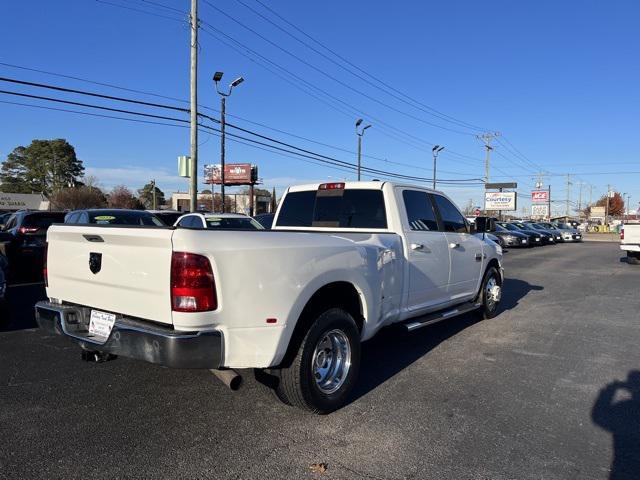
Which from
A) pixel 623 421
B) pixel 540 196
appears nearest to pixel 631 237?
A: pixel 623 421

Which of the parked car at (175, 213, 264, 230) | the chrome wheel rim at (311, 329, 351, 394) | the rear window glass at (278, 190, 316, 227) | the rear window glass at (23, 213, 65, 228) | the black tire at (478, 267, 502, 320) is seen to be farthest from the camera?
the parked car at (175, 213, 264, 230)

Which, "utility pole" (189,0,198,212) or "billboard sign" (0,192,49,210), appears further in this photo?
"billboard sign" (0,192,49,210)

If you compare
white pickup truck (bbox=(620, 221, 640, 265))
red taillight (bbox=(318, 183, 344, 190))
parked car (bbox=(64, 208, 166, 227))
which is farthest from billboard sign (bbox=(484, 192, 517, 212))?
red taillight (bbox=(318, 183, 344, 190))

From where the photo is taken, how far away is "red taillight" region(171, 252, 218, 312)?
3088 mm

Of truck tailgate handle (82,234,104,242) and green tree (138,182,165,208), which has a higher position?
green tree (138,182,165,208)

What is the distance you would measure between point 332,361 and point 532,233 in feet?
101

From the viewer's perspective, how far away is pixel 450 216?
6.39 metres

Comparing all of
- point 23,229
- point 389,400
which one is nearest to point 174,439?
point 389,400

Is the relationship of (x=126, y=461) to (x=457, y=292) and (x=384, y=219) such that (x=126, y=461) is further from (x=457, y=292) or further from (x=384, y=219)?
(x=457, y=292)

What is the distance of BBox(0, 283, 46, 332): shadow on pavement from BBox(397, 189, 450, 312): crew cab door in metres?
5.08

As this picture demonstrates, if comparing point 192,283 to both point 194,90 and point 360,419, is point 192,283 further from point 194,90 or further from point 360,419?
point 194,90

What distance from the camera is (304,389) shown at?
3.64m

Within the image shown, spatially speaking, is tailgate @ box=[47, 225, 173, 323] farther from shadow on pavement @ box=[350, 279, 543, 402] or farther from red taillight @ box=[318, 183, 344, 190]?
red taillight @ box=[318, 183, 344, 190]

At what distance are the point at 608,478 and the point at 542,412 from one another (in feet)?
3.35
